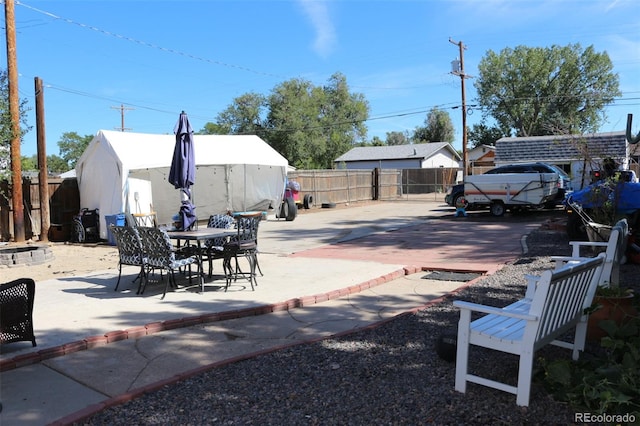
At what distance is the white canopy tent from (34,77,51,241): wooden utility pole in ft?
3.46

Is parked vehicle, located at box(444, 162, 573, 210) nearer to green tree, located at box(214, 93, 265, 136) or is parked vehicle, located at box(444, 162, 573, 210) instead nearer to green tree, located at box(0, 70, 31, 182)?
green tree, located at box(0, 70, 31, 182)

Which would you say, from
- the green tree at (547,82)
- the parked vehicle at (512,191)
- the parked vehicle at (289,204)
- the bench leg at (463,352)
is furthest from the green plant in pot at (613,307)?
the green tree at (547,82)

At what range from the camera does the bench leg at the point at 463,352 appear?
3299 mm

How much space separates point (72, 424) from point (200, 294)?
3.94 meters

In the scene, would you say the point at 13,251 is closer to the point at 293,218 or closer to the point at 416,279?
the point at 416,279

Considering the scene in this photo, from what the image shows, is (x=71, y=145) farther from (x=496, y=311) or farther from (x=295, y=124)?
(x=496, y=311)

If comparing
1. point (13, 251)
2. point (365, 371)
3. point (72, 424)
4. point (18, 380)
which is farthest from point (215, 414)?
point (13, 251)

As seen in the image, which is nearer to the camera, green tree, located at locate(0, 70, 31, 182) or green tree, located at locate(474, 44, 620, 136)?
green tree, located at locate(0, 70, 31, 182)

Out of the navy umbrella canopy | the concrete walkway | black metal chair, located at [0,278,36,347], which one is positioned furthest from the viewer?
the navy umbrella canopy

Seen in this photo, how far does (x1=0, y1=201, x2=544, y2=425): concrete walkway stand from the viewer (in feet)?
12.6

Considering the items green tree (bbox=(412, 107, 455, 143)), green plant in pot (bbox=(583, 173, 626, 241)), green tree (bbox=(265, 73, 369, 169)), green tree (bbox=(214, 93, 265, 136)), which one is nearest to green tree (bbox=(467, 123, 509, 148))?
green tree (bbox=(412, 107, 455, 143))

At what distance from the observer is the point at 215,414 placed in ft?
10.6

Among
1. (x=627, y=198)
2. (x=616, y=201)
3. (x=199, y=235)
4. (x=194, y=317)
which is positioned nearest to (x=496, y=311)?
(x=194, y=317)

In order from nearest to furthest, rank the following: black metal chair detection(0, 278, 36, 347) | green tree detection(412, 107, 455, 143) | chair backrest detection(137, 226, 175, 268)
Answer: black metal chair detection(0, 278, 36, 347) → chair backrest detection(137, 226, 175, 268) → green tree detection(412, 107, 455, 143)
